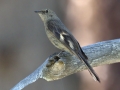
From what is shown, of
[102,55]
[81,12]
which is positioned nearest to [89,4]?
[81,12]

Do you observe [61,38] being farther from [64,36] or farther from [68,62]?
[68,62]

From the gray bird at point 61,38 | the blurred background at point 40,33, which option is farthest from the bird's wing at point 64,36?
the blurred background at point 40,33

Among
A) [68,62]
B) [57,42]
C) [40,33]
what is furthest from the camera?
[40,33]

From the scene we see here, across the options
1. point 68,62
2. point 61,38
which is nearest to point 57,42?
point 61,38

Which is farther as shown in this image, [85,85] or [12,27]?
[85,85]

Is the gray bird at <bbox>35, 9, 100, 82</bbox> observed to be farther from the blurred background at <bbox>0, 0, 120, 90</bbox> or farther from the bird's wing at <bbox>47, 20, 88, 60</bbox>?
the blurred background at <bbox>0, 0, 120, 90</bbox>

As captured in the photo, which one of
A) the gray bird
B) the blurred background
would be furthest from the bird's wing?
the blurred background

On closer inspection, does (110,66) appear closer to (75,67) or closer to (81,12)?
(81,12)
